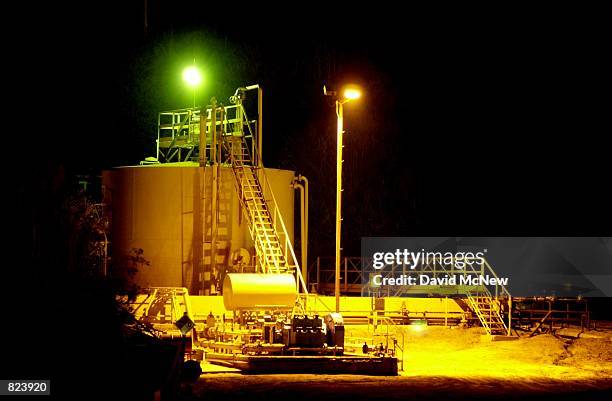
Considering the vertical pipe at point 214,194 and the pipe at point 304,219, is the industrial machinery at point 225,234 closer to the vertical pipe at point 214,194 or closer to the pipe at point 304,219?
the vertical pipe at point 214,194

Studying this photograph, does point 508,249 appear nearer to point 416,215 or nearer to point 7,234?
point 416,215

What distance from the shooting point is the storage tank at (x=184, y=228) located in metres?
35.7

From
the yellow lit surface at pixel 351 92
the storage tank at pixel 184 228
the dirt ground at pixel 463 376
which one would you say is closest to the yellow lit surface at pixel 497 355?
the dirt ground at pixel 463 376

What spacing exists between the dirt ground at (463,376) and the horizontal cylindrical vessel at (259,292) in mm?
2712

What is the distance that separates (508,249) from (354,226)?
1245cm

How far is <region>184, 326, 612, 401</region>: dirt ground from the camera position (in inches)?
800

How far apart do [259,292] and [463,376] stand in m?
7.39

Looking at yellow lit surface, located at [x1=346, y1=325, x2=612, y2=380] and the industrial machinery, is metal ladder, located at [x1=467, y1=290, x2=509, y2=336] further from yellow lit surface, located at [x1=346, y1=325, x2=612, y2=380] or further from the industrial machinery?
the industrial machinery

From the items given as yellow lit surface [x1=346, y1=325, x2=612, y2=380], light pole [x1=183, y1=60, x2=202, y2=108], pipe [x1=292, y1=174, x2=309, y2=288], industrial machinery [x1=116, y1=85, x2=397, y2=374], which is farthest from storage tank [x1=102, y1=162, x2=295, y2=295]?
yellow lit surface [x1=346, y1=325, x2=612, y2=380]

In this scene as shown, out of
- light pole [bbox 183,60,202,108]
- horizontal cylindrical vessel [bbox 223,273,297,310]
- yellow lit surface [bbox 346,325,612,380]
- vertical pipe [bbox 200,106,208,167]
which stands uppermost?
light pole [bbox 183,60,202,108]

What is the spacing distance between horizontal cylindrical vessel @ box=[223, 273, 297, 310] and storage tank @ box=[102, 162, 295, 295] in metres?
6.34

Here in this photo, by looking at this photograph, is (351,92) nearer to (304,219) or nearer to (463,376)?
(463,376)

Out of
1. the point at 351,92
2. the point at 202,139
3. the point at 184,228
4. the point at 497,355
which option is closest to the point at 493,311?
the point at 497,355

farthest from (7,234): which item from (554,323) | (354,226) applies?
(354,226)
